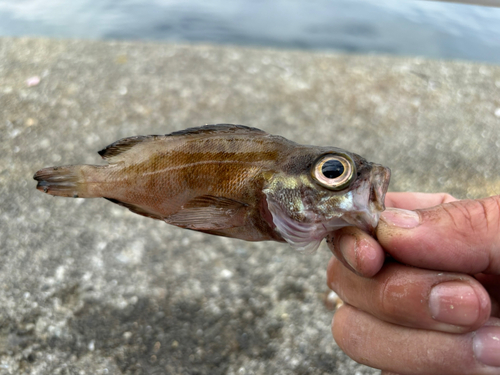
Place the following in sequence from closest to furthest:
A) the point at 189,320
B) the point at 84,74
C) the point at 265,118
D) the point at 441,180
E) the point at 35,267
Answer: the point at 189,320
the point at 35,267
the point at 441,180
the point at 265,118
the point at 84,74

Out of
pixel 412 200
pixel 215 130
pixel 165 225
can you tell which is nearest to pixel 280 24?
pixel 165 225

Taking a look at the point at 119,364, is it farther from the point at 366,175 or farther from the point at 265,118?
the point at 265,118

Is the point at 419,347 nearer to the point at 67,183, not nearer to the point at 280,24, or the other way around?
the point at 67,183

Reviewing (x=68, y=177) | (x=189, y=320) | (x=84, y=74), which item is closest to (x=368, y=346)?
(x=189, y=320)

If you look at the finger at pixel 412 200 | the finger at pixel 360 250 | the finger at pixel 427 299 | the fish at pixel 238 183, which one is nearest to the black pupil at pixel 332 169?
the fish at pixel 238 183

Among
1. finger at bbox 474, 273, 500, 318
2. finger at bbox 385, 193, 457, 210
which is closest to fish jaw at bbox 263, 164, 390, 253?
finger at bbox 385, 193, 457, 210

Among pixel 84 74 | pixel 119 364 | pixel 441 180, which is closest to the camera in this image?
pixel 119 364

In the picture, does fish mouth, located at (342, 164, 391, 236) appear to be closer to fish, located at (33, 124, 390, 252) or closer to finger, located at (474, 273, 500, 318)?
fish, located at (33, 124, 390, 252)
